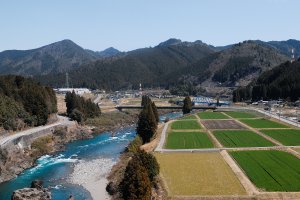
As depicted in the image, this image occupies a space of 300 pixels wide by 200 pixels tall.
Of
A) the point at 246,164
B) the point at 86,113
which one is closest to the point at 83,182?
the point at 246,164

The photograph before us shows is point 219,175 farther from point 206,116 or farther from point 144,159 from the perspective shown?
point 206,116

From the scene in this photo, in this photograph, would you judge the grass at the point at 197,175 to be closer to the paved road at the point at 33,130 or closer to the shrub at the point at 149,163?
the shrub at the point at 149,163

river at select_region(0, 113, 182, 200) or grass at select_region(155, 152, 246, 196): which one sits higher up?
grass at select_region(155, 152, 246, 196)

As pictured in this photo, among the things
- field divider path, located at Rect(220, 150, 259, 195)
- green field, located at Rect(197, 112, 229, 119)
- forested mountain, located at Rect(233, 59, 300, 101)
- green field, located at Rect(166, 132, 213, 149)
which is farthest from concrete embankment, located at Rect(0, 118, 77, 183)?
forested mountain, located at Rect(233, 59, 300, 101)

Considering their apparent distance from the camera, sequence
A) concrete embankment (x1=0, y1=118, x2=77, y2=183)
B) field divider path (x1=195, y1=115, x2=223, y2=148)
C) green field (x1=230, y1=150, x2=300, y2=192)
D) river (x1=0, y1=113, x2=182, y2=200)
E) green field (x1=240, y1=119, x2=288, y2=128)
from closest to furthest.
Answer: green field (x1=230, y1=150, x2=300, y2=192) → river (x1=0, y1=113, x2=182, y2=200) → concrete embankment (x1=0, y1=118, x2=77, y2=183) → field divider path (x1=195, y1=115, x2=223, y2=148) → green field (x1=240, y1=119, x2=288, y2=128)

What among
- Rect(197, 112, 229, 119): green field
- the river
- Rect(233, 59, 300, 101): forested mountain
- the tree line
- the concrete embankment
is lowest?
the river

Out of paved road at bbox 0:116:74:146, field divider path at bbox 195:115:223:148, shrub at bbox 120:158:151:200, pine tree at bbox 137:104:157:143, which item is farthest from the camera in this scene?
pine tree at bbox 137:104:157:143

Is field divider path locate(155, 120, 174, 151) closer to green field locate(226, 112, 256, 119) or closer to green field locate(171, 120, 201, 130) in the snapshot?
green field locate(171, 120, 201, 130)
